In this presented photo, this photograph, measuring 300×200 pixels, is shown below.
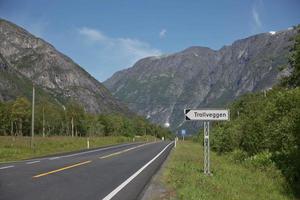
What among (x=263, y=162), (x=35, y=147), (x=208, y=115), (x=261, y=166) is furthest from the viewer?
(x=35, y=147)

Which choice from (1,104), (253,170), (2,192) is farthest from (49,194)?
(1,104)

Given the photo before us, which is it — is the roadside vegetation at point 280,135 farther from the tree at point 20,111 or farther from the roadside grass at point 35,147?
the tree at point 20,111

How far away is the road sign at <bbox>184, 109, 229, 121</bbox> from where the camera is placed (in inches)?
684

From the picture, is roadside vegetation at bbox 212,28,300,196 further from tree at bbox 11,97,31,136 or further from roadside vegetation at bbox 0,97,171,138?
tree at bbox 11,97,31,136

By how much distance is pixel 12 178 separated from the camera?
1570cm

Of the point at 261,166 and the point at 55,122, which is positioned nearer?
the point at 261,166

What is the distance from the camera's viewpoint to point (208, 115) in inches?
688

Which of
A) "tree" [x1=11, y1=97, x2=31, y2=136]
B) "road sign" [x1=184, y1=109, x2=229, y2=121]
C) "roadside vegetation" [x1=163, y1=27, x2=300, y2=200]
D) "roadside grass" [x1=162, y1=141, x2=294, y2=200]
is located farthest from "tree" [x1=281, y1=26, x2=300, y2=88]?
"tree" [x1=11, y1=97, x2=31, y2=136]

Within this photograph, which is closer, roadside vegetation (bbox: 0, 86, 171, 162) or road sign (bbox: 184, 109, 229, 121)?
road sign (bbox: 184, 109, 229, 121)

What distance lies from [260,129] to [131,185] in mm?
16057

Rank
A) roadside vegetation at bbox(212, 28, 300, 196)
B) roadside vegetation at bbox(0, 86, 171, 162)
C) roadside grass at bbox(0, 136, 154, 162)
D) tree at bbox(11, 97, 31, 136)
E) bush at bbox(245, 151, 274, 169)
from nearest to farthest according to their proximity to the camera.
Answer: roadside vegetation at bbox(212, 28, 300, 196), bush at bbox(245, 151, 274, 169), roadside grass at bbox(0, 136, 154, 162), tree at bbox(11, 97, 31, 136), roadside vegetation at bbox(0, 86, 171, 162)

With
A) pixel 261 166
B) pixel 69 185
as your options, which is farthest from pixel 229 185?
pixel 261 166

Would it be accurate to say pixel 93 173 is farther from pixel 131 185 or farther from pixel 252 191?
pixel 252 191

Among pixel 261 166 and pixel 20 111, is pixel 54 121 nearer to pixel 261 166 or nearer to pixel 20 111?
pixel 20 111
